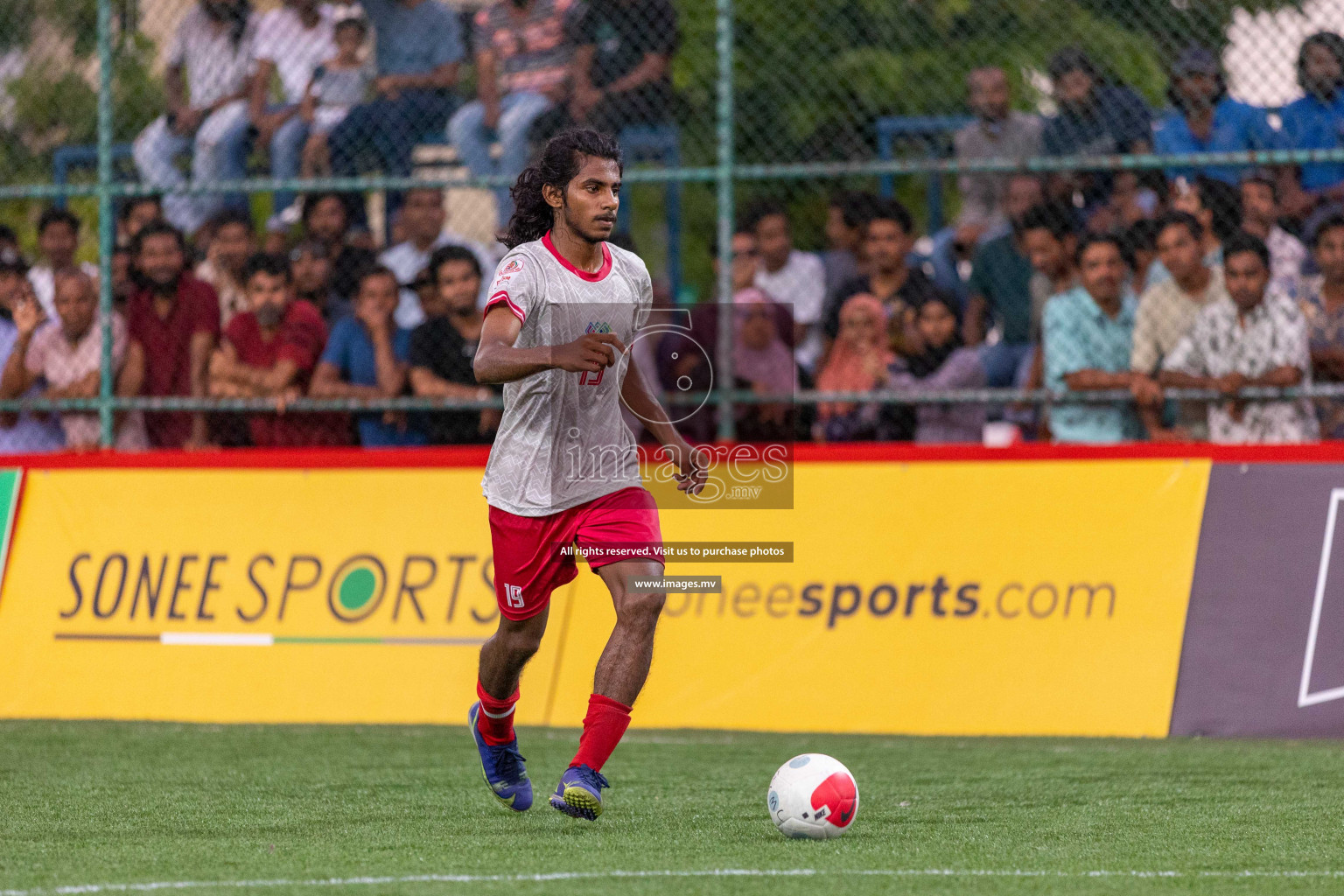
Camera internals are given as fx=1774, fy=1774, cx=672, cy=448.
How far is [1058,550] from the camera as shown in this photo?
27.6 feet

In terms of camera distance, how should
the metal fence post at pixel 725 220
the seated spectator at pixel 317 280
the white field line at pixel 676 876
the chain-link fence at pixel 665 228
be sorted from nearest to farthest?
the white field line at pixel 676 876 < the chain-link fence at pixel 665 228 < the metal fence post at pixel 725 220 < the seated spectator at pixel 317 280

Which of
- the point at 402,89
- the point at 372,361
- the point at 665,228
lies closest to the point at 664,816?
the point at 372,361

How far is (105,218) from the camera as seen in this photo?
9.95 meters

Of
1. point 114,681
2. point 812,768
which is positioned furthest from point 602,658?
point 114,681

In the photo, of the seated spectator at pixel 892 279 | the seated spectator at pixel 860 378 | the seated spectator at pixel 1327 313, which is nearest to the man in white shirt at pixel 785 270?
the seated spectator at pixel 892 279

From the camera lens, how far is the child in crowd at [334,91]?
424 inches

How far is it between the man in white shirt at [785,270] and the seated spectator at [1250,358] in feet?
7.75

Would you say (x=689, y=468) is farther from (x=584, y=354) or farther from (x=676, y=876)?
(x=676, y=876)

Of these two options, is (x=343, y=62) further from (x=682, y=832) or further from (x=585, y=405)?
(x=682, y=832)

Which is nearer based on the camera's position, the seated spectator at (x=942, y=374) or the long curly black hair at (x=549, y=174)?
the long curly black hair at (x=549, y=174)

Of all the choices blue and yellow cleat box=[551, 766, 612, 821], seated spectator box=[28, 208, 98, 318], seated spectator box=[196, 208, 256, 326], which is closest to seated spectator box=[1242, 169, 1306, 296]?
blue and yellow cleat box=[551, 766, 612, 821]

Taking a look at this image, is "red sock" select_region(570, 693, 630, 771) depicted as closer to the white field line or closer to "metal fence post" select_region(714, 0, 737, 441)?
the white field line

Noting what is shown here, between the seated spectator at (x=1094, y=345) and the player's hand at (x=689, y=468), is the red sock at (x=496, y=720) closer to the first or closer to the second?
the player's hand at (x=689, y=468)

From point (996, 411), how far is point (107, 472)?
4945 mm
